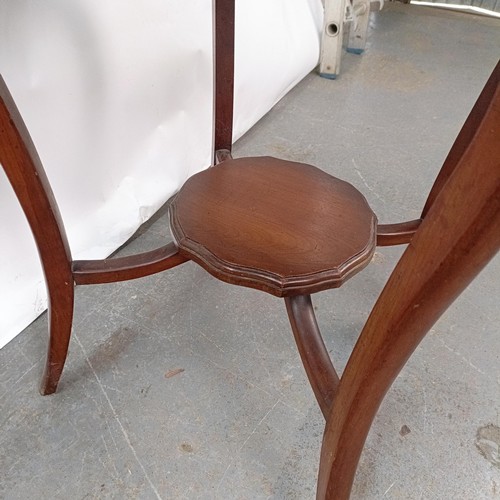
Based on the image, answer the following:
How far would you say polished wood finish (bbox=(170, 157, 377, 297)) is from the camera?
681mm

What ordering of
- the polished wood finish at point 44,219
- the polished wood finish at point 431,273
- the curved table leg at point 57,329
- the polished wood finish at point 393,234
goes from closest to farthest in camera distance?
the polished wood finish at point 431,273
the polished wood finish at point 44,219
the curved table leg at point 57,329
the polished wood finish at point 393,234

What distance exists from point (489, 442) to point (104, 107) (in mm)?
881

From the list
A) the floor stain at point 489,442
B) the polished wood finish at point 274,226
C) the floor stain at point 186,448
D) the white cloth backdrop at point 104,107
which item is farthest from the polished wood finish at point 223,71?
the floor stain at point 489,442

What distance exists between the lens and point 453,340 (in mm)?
996

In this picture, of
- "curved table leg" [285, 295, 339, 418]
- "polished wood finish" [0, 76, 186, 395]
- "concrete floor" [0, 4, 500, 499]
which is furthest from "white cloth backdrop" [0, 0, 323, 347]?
"curved table leg" [285, 295, 339, 418]

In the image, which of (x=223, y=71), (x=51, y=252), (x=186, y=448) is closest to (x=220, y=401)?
(x=186, y=448)

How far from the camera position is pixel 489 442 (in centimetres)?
84

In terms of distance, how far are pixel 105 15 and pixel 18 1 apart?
0.19 metres

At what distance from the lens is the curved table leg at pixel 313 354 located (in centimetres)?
65

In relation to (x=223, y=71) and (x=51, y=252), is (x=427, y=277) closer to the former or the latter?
(x=51, y=252)

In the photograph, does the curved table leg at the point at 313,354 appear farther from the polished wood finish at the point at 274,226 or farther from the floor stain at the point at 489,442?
the floor stain at the point at 489,442

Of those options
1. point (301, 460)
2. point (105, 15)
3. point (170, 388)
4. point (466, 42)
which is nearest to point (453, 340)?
point (301, 460)

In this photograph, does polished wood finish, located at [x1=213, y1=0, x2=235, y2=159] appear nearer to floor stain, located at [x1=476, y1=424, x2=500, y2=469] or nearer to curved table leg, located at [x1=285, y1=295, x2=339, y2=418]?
curved table leg, located at [x1=285, y1=295, x2=339, y2=418]

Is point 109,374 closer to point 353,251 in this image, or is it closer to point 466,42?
point 353,251
